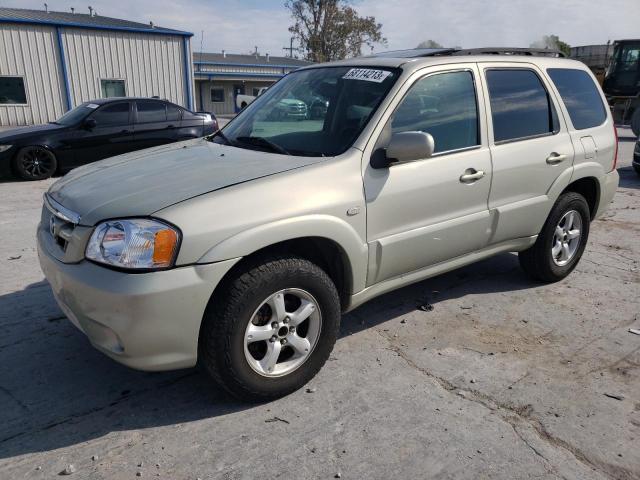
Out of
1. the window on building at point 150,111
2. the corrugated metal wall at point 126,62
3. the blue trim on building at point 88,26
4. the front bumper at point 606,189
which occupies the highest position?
the blue trim on building at point 88,26

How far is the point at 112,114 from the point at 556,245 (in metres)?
8.47

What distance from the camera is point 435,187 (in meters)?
3.32

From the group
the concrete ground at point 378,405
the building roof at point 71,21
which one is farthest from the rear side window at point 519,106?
the building roof at point 71,21

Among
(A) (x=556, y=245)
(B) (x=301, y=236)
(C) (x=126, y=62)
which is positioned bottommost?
(A) (x=556, y=245)

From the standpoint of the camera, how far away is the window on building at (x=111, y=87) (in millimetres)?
21031

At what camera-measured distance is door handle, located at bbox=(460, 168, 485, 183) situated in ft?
11.4

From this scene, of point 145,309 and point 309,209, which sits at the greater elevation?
point 309,209

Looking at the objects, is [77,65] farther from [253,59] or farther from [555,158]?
[253,59]

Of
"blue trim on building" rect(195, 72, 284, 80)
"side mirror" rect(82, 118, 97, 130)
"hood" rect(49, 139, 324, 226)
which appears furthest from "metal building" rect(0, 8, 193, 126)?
"hood" rect(49, 139, 324, 226)

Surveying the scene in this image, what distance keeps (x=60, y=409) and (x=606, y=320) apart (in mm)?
3761

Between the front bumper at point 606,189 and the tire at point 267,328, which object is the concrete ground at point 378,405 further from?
the front bumper at point 606,189

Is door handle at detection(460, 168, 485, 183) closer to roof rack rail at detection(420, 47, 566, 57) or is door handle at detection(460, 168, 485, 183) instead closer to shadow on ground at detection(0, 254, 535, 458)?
roof rack rail at detection(420, 47, 566, 57)

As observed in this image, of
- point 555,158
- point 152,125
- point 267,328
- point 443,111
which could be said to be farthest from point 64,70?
point 267,328

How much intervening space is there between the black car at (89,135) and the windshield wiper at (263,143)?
7102mm
